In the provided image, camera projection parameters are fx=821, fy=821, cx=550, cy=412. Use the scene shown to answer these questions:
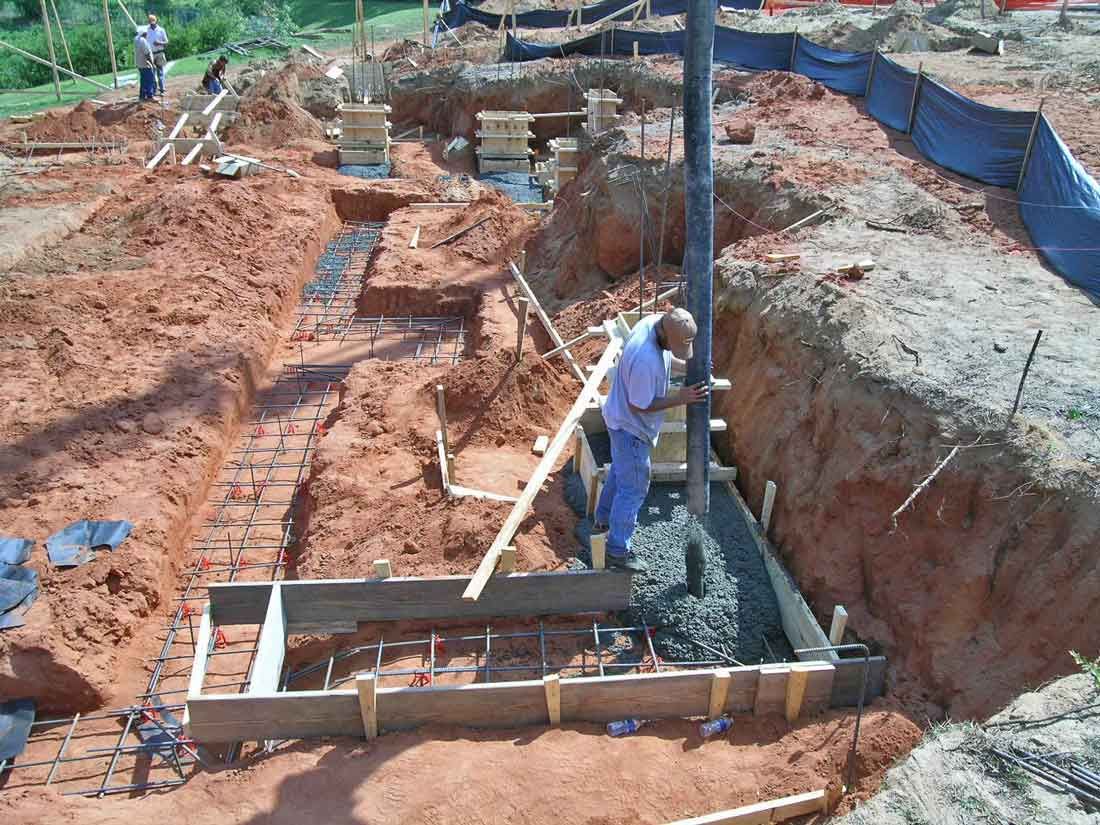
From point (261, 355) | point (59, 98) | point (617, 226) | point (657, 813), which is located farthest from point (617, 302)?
point (59, 98)

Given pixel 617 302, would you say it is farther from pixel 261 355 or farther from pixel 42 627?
pixel 42 627

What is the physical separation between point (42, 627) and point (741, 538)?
5.18 metres

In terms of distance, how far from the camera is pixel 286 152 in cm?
1798

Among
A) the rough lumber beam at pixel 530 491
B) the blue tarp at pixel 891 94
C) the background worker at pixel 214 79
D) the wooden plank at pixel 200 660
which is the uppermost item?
the blue tarp at pixel 891 94

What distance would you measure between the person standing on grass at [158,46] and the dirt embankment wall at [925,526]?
18.7 metres

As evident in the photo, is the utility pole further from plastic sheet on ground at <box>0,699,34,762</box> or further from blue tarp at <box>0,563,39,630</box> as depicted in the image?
blue tarp at <box>0,563,39,630</box>

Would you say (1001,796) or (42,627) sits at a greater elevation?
(1001,796)

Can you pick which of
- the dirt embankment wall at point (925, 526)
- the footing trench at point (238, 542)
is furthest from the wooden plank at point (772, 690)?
the footing trench at point (238, 542)

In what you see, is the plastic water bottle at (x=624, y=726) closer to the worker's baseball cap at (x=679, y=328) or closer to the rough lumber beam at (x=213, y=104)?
the worker's baseball cap at (x=679, y=328)

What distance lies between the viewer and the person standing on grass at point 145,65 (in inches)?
754

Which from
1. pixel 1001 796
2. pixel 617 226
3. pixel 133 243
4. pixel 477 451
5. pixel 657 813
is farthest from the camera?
pixel 133 243

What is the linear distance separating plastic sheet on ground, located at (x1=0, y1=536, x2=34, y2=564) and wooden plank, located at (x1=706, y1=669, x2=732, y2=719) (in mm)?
5323

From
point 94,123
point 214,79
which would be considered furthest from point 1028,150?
point 94,123

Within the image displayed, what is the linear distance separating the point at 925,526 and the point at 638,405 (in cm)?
205
